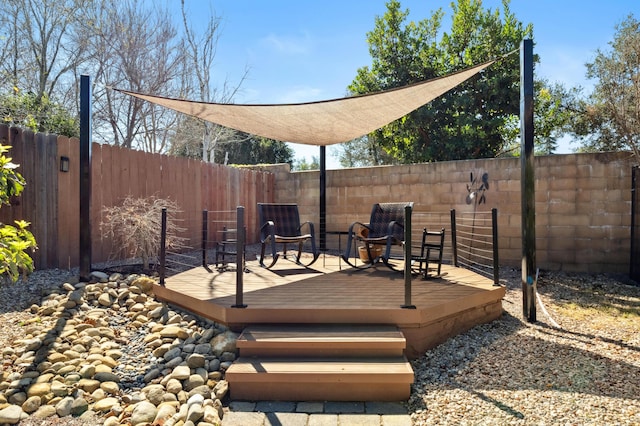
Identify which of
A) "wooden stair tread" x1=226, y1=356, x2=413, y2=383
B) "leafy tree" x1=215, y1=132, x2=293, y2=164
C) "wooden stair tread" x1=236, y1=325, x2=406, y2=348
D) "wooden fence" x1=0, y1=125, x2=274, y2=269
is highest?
"leafy tree" x1=215, y1=132, x2=293, y2=164

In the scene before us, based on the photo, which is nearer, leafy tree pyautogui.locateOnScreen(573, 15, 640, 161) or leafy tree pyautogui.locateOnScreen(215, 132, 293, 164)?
leafy tree pyautogui.locateOnScreen(573, 15, 640, 161)

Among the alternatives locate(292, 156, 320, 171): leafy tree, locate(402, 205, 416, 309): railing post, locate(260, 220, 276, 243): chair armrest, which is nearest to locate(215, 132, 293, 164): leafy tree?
locate(292, 156, 320, 171): leafy tree

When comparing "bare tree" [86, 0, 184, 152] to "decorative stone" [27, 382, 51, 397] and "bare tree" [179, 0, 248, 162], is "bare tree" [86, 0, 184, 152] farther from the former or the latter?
"decorative stone" [27, 382, 51, 397]

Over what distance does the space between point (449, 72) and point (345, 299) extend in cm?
784

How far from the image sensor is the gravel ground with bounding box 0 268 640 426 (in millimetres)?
2291

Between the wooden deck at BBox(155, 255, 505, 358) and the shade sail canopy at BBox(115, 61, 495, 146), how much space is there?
2035 millimetres

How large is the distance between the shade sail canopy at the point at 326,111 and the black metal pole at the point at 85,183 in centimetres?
52

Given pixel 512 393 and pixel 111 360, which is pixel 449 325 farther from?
pixel 111 360

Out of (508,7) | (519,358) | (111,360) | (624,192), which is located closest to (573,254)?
(624,192)

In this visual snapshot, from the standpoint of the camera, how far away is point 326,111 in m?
4.80

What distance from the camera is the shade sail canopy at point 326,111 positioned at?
4273mm

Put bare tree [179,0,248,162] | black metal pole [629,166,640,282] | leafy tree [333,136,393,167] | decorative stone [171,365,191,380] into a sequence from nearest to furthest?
decorative stone [171,365,191,380] < black metal pole [629,166,640,282] < bare tree [179,0,248,162] < leafy tree [333,136,393,167]

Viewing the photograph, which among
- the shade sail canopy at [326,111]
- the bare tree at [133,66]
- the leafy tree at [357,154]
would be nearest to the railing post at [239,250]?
the shade sail canopy at [326,111]

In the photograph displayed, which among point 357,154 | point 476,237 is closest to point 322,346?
point 476,237
